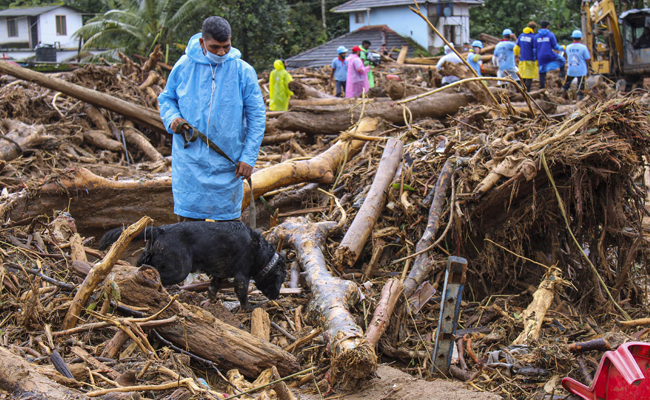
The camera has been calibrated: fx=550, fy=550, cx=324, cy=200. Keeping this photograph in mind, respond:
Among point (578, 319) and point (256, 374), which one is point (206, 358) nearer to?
point (256, 374)

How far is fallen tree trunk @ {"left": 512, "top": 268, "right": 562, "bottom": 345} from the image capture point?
3958mm

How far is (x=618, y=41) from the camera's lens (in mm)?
15961

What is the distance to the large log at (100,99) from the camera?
347 inches

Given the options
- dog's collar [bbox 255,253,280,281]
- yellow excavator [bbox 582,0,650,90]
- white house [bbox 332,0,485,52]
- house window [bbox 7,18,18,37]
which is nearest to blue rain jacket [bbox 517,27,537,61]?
yellow excavator [bbox 582,0,650,90]

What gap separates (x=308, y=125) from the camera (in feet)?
27.8

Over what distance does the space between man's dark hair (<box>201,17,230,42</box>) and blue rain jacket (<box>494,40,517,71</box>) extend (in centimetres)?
984

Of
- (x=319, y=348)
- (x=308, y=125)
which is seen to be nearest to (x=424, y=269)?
(x=319, y=348)

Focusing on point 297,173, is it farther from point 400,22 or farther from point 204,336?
point 400,22

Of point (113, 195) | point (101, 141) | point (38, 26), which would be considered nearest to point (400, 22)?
point (38, 26)

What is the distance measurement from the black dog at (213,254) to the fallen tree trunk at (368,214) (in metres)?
0.57

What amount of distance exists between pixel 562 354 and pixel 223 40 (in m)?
3.18

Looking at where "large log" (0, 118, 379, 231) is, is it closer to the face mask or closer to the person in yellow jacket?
the face mask

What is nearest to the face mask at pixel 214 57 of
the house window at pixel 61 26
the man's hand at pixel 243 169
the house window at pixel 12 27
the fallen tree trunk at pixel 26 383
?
the man's hand at pixel 243 169

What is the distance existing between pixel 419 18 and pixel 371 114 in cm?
2534
